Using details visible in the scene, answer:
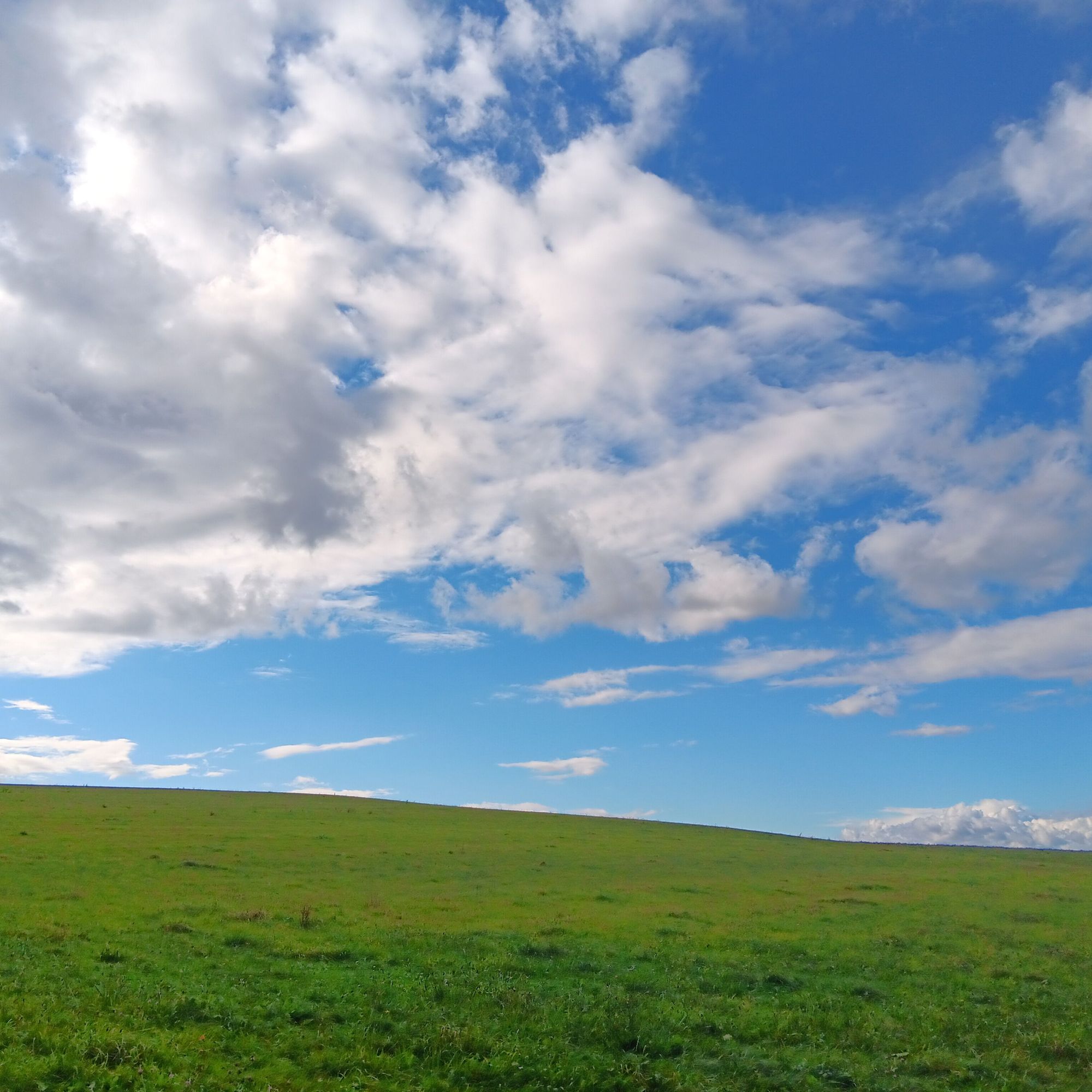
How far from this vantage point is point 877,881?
62562mm

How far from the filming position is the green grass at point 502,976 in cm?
1953

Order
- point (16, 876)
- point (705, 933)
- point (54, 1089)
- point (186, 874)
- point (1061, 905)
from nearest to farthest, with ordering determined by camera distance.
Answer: point (54, 1089) → point (705, 933) → point (16, 876) → point (186, 874) → point (1061, 905)

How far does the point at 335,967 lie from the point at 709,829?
89.9 m

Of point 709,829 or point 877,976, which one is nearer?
point 877,976

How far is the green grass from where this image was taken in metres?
19.5

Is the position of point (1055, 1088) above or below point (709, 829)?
below

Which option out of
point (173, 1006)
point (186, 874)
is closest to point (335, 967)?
point (173, 1006)

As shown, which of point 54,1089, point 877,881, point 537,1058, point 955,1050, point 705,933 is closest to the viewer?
point 54,1089

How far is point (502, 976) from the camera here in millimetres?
27359

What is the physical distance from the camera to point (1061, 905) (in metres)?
52.8

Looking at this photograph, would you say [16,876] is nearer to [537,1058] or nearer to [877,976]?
[537,1058]

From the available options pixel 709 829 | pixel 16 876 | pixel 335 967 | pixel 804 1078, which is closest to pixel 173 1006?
pixel 335 967

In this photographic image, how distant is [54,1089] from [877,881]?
57870mm

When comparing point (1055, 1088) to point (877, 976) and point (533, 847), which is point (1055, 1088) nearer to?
point (877, 976)
